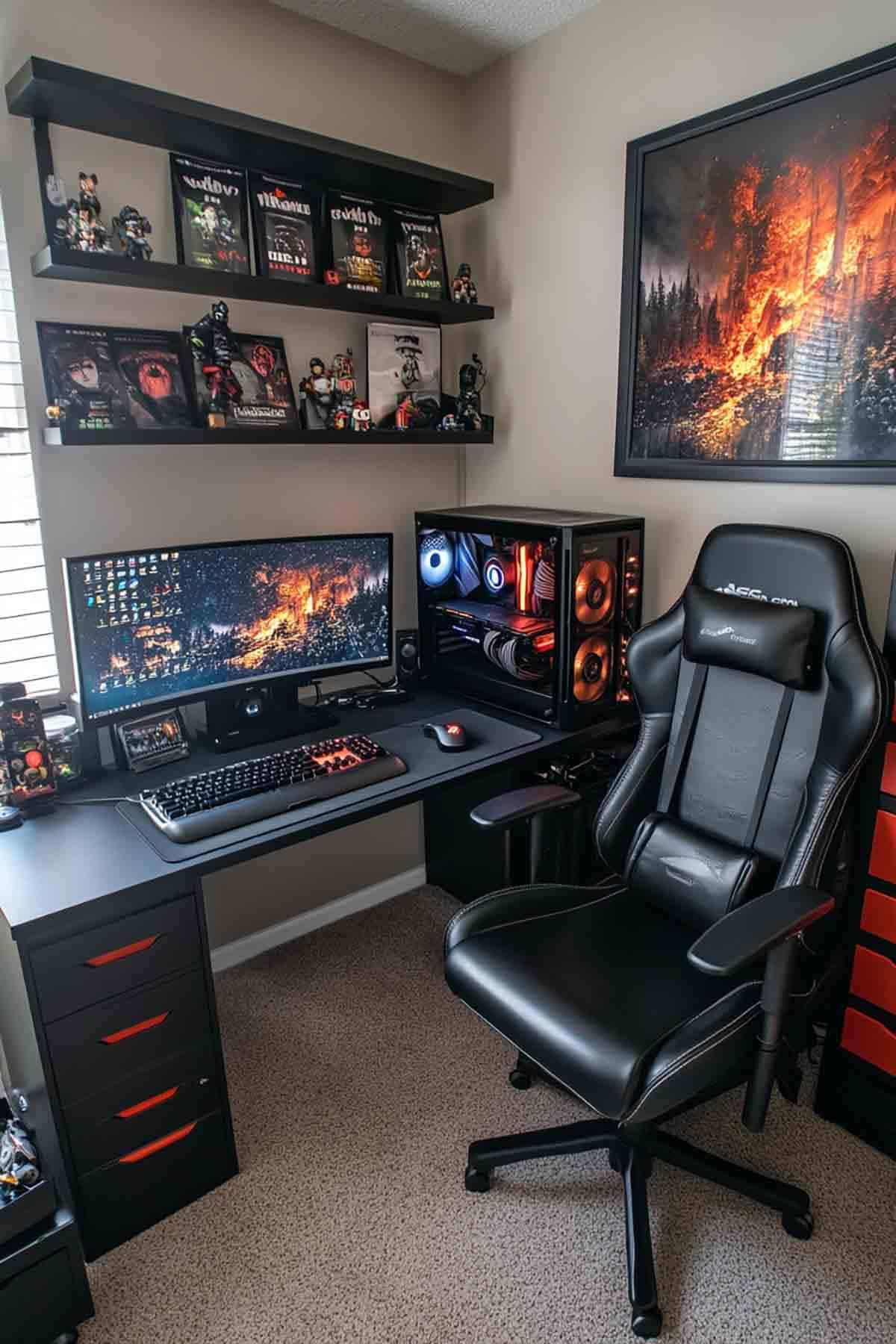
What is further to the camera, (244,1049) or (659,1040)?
(244,1049)

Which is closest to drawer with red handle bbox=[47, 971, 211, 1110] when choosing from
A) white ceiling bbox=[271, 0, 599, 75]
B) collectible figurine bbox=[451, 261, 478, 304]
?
collectible figurine bbox=[451, 261, 478, 304]

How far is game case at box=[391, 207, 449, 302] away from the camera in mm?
2176

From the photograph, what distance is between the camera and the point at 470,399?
2.40 m

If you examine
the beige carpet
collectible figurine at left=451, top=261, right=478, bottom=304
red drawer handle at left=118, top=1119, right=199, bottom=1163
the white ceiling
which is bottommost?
the beige carpet

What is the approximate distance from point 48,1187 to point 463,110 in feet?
9.17

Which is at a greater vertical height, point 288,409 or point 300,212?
point 300,212

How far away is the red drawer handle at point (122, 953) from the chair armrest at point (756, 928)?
922 millimetres

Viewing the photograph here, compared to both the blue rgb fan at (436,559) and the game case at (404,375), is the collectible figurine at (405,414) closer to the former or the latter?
the game case at (404,375)

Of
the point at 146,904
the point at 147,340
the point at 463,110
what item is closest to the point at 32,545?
the point at 147,340

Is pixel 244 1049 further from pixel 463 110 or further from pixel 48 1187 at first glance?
pixel 463 110

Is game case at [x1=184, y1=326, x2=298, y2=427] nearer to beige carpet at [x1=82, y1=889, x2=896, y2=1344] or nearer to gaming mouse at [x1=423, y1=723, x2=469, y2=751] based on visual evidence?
gaming mouse at [x1=423, y1=723, x2=469, y2=751]

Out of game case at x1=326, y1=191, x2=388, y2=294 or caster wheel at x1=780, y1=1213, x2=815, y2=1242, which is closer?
caster wheel at x1=780, y1=1213, x2=815, y2=1242

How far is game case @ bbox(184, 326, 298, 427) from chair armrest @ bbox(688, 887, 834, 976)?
59.3 inches

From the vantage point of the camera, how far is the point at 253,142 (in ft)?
5.80
